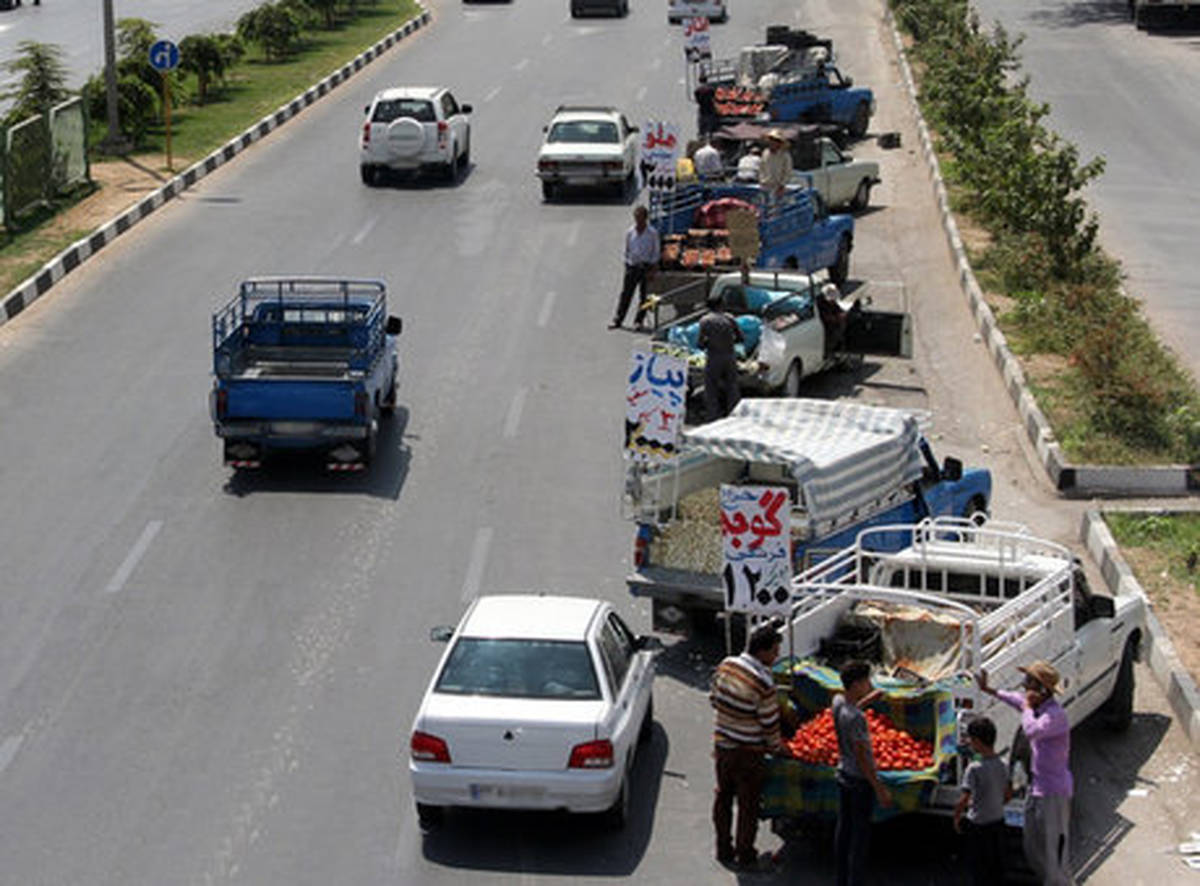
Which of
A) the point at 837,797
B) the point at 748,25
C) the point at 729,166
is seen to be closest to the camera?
the point at 837,797

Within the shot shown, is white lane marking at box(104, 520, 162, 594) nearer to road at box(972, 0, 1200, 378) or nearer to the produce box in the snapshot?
the produce box

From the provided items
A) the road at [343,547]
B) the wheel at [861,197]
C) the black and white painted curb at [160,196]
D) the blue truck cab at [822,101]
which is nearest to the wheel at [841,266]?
the road at [343,547]

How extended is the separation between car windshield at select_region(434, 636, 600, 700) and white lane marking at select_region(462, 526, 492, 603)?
4.12 meters

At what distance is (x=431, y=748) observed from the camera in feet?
44.8

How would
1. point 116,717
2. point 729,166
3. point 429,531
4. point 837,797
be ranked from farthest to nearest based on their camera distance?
point 729,166 < point 429,531 < point 116,717 < point 837,797

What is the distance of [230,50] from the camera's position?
50.7 meters

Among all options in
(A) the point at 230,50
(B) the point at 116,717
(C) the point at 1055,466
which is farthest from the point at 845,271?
(A) the point at 230,50

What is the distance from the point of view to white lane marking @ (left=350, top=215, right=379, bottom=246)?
108 feet

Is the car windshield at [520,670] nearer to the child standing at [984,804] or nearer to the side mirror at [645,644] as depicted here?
the side mirror at [645,644]

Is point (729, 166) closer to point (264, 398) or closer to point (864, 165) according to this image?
point (864, 165)

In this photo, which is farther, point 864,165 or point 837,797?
point 864,165

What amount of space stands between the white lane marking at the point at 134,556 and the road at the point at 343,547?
3 cm

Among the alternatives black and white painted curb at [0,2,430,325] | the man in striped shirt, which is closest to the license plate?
the man in striped shirt

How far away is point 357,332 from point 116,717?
7.98 meters
